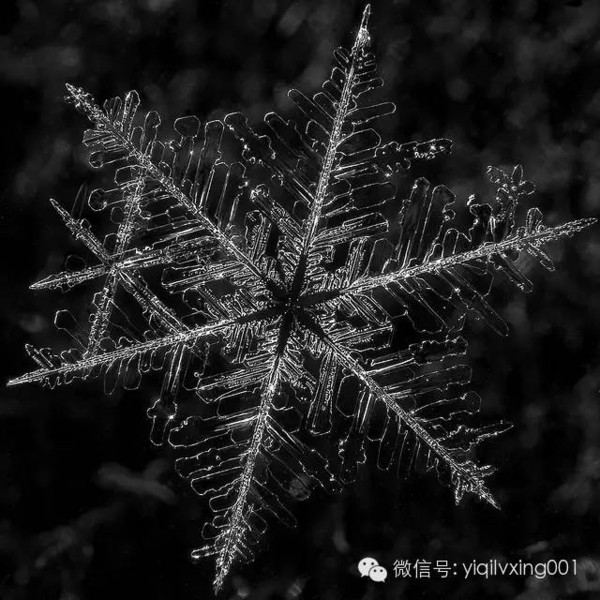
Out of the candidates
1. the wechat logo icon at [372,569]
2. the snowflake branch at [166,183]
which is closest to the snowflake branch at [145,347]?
the snowflake branch at [166,183]

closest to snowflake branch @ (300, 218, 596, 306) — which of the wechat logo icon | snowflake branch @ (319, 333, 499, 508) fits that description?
snowflake branch @ (319, 333, 499, 508)

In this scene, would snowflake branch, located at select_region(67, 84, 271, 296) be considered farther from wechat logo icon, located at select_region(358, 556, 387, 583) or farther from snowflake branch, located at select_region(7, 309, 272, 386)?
wechat logo icon, located at select_region(358, 556, 387, 583)

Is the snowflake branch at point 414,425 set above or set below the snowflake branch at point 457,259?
below

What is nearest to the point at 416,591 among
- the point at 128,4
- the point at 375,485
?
the point at 375,485

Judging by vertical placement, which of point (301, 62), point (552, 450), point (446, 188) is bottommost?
point (552, 450)

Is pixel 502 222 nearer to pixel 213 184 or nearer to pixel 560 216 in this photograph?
pixel 560 216

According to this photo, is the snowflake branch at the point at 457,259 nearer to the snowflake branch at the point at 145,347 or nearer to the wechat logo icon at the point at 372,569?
the snowflake branch at the point at 145,347

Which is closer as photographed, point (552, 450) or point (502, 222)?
point (502, 222)

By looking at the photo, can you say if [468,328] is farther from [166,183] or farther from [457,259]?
[166,183]
